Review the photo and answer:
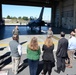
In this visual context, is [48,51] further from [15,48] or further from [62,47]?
[15,48]

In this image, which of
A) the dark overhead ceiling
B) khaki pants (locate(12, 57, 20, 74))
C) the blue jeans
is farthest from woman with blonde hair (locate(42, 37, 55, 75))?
the dark overhead ceiling

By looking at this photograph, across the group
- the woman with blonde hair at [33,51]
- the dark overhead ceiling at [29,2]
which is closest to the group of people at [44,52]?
the woman with blonde hair at [33,51]

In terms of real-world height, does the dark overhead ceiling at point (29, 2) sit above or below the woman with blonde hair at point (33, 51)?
above

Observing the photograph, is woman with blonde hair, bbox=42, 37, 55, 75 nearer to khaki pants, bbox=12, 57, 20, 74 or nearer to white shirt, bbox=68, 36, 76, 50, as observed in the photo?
khaki pants, bbox=12, 57, 20, 74

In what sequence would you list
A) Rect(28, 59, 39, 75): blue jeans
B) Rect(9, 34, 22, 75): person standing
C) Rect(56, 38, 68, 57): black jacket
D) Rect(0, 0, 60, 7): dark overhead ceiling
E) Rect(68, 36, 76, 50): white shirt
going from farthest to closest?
Rect(0, 0, 60, 7): dark overhead ceiling
Rect(68, 36, 76, 50): white shirt
Rect(56, 38, 68, 57): black jacket
Rect(9, 34, 22, 75): person standing
Rect(28, 59, 39, 75): blue jeans

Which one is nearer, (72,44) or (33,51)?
(33,51)

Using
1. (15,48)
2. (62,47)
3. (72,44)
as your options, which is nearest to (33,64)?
(15,48)

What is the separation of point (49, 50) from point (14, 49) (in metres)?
1.48

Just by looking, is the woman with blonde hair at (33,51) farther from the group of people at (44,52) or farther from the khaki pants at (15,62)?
the khaki pants at (15,62)

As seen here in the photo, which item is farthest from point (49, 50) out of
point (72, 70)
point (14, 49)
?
point (72, 70)

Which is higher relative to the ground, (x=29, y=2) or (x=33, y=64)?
(x=29, y=2)

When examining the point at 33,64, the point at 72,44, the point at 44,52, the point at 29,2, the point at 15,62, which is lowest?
the point at 15,62

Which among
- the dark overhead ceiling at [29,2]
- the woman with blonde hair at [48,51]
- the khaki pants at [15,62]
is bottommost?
the khaki pants at [15,62]

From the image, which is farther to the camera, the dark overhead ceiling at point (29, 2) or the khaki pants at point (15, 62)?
the dark overhead ceiling at point (29, 2)
